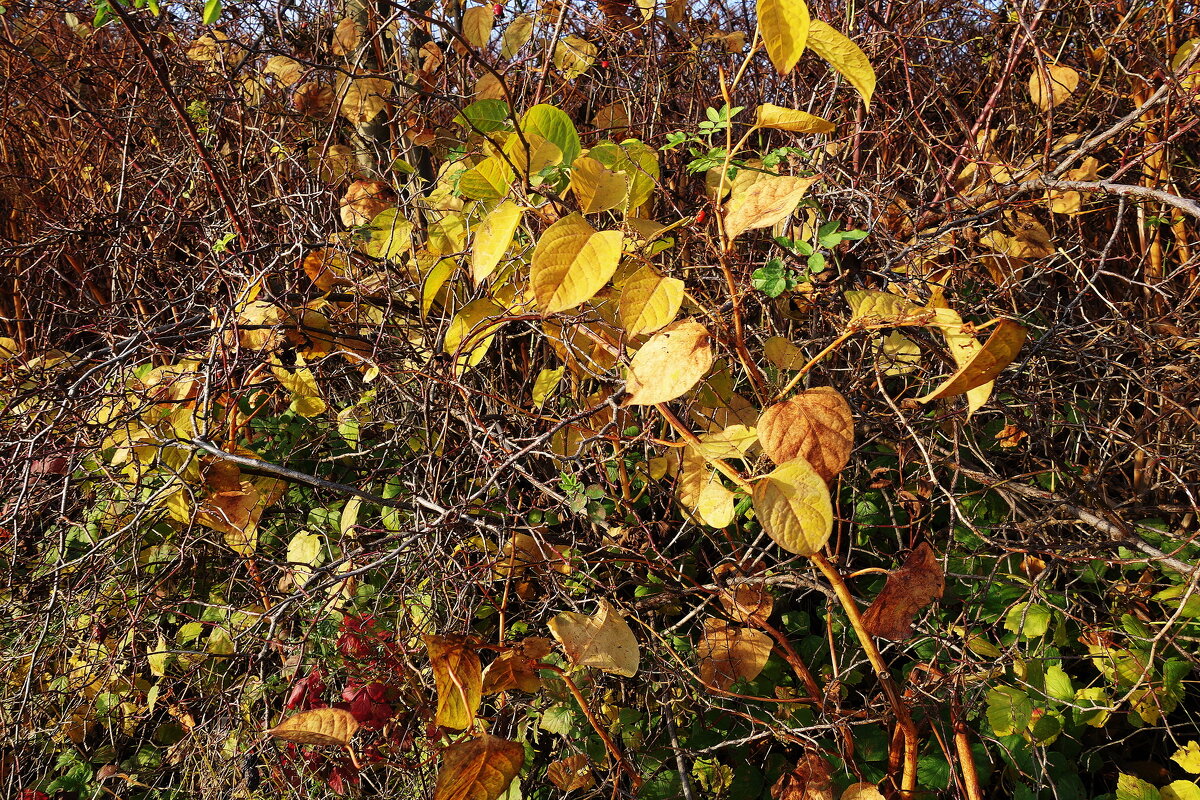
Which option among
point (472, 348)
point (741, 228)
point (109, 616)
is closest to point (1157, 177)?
point (741, 228)

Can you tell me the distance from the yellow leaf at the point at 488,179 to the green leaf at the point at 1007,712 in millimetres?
1133

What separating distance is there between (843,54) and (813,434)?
43 cm

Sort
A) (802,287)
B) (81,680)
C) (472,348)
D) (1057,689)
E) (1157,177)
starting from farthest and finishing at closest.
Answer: (1157,177)
(81,680)
(1057,689)
(802,287)
(472,348)

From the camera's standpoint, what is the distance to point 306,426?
6.22ft

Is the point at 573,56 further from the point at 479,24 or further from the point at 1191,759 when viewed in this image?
the point at 1191,759

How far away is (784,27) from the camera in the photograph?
2.90ft

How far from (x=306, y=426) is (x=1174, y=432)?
189 cm

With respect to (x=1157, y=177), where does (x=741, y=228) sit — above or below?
below

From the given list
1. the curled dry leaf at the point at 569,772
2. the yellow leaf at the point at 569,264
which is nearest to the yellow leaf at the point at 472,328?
the yellow leaf at the point at 569,264

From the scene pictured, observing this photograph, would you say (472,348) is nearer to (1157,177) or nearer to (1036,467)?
(1036,467)

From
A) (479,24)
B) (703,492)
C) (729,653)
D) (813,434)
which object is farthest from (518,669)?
(479,24)

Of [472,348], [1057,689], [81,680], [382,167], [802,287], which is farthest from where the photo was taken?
[382,167]

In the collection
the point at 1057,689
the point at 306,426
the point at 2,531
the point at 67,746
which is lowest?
the point at 67,746

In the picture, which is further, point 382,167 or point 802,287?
point 382,167
